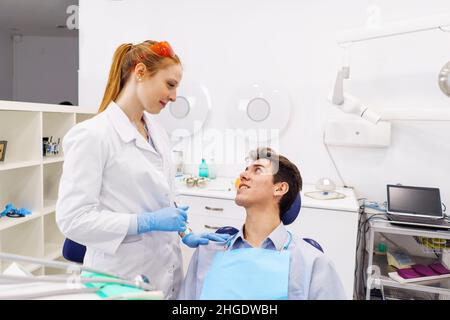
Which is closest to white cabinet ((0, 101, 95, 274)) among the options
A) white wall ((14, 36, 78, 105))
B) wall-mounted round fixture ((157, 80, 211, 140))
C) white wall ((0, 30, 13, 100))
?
wall-mounted round fixture ((157, 80, 211, 140))

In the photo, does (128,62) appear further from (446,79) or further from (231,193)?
(446,79)

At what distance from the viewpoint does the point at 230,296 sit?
59 centimetres

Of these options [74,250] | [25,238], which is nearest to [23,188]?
[25,238]

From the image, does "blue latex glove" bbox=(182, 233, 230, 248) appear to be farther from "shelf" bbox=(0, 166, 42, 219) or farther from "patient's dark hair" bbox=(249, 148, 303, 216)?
"shelf" bbox=(0, 166, 42, 219)

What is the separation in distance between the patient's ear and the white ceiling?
267cm

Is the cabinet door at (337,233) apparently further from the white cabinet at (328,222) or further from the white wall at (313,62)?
the white wall at (313,62)

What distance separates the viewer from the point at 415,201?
1.76 meters

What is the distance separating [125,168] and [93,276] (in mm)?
382

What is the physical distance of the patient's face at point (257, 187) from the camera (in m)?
1.00

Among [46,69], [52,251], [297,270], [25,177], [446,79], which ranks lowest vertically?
[52,251]

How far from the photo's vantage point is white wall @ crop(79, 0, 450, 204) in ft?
6.37

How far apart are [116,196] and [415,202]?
1.49 metres
